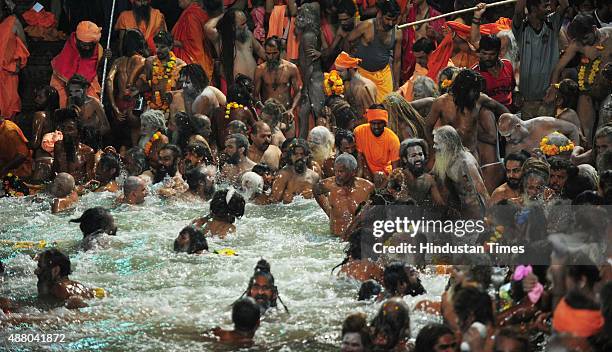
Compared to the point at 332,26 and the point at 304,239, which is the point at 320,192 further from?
the point at 332,26

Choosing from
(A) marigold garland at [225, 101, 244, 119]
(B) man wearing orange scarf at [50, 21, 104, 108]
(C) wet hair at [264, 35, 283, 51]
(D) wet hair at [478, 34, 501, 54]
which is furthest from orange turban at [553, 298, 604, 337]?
(B) man wearing orange scarf at [50, 21, 104, 108]

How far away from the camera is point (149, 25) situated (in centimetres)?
1628

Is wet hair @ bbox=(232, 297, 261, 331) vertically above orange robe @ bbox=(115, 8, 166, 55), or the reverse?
orange robe @ bbox=(115, 8, 166, 55)

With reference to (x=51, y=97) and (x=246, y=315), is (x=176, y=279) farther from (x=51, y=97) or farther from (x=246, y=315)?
(x=51, y=97)

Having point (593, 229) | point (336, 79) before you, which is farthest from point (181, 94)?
point (593, 229)

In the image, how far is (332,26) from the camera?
1550 centimetres

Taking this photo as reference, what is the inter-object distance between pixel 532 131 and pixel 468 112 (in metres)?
0.65

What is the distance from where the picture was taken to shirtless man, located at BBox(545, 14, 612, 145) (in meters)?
13.3

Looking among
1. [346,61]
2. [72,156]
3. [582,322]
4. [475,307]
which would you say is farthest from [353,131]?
[582,322]

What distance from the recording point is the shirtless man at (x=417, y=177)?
445 inches

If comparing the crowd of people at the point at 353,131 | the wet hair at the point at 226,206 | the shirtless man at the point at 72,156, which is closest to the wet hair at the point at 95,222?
the crowd of people at the point at 353,131

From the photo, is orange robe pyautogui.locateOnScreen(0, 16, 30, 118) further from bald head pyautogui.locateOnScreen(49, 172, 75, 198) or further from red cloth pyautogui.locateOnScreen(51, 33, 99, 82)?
bald head pyautogui.locateOnScreen(49, 172, 75, 198)

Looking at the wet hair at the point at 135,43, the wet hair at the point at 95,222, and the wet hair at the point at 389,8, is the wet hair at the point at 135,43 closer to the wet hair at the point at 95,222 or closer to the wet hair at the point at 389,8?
the wet hair at the point at 389,8

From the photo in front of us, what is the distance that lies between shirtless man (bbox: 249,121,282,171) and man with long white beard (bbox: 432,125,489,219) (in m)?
3.32
